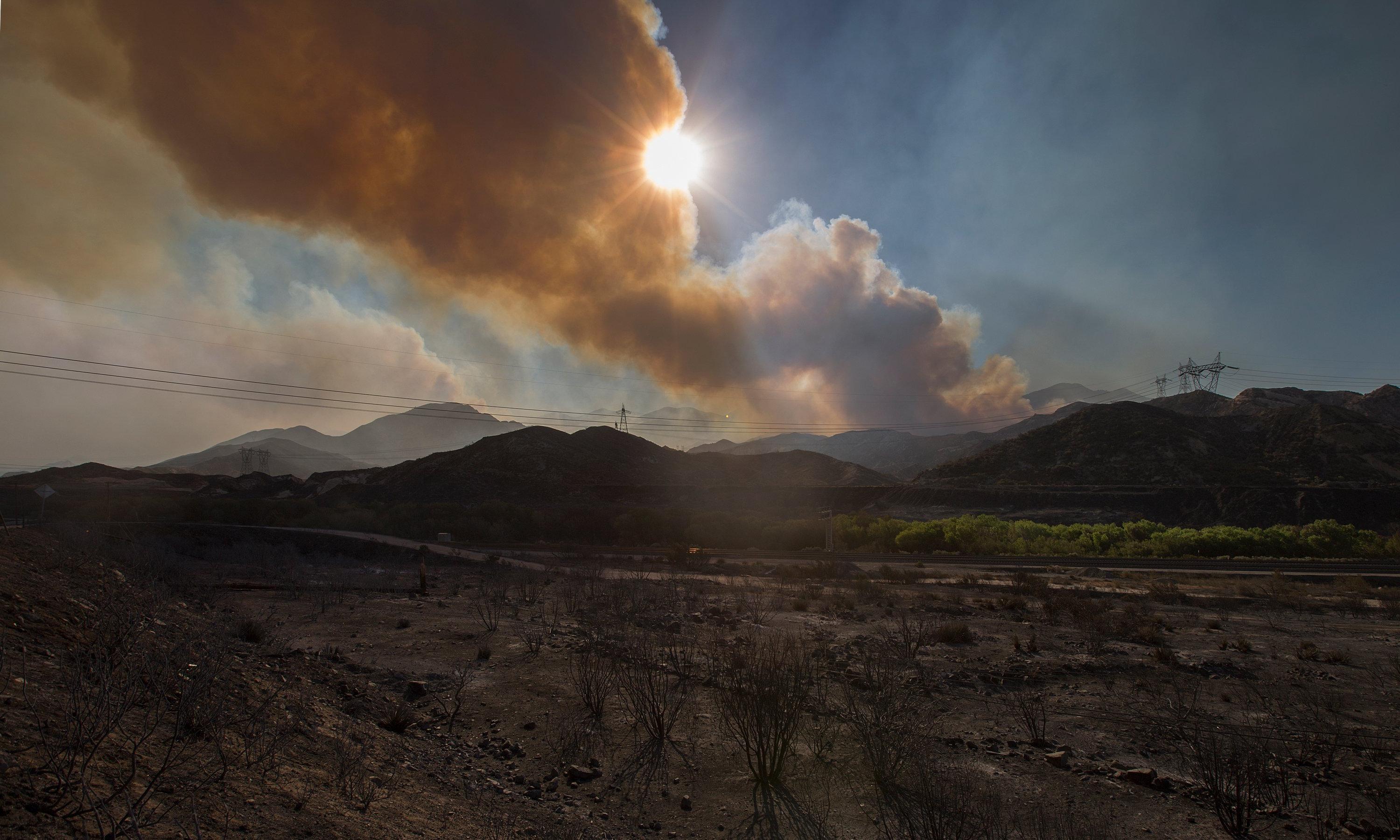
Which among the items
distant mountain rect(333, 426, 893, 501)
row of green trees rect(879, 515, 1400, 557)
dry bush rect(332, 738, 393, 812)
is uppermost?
distant mountain rect(333, 426, 893, 501)

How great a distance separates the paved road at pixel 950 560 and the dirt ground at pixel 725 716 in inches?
518

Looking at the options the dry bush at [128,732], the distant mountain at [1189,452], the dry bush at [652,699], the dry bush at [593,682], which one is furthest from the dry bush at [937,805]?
the distant mountain at [1189,452]

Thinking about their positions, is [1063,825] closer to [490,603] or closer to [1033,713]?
[1033,713]

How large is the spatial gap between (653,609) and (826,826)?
10.6 m

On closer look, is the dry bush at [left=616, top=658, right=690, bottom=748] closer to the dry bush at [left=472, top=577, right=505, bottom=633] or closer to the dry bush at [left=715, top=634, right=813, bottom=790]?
the dry bush at [left=715, top=634, right=813, bottom=790]

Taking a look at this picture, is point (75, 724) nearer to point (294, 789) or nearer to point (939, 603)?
point (294, 789)

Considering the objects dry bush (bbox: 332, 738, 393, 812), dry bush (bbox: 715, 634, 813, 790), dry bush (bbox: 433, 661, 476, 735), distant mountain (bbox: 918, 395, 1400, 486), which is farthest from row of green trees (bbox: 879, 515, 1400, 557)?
dry bush (bbox: 332, 738, 393, 812)

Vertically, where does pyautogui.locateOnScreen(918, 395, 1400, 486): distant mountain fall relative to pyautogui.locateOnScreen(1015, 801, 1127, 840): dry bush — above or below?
above

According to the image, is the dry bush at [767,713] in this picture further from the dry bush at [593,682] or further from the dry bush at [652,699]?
the dry bush at [593,682]

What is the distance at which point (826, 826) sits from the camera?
5.77 metres

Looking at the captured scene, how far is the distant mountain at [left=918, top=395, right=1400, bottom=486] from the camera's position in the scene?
67.1m

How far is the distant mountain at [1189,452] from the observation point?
6706cm

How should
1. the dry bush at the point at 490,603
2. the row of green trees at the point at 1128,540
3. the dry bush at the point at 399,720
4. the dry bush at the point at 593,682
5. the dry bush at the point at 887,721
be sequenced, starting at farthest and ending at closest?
the row of green trees at the point at 1128,540 → the dry bush at the point at 490,603 → the dry bush at the point at 593,682 → the dry bush at the point at 399,720 → the dry bush at the point at 887,721

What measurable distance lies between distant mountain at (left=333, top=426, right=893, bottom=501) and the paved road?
34099 millimetres
